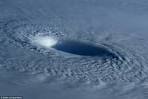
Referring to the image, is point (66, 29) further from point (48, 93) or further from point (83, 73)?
point (48, 93)

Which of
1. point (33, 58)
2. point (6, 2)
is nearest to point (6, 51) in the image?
point (33, 58)

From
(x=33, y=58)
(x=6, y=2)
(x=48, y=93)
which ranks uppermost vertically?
(x=6, y=2)

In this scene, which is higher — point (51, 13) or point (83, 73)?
point (51, 13)

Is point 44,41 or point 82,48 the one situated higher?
point 44,41

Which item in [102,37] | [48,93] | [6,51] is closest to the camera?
[48,93]

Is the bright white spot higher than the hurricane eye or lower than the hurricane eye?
higher

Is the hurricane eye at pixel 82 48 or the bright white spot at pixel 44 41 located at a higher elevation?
the bright white spot at pixel 44 41

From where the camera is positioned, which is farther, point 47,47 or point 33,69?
point 47,47

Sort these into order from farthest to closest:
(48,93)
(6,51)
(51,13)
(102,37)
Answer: (51,13)
(102,37)
(6,51)
(48,93)
